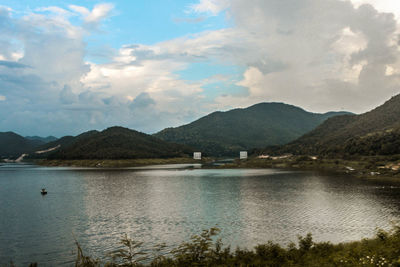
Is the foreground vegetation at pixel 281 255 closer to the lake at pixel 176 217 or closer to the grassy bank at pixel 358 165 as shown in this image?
the lake at pixel 176 217

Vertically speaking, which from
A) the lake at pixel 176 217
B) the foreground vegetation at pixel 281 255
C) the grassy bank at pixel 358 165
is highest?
the grassy bank at pixel 358 165

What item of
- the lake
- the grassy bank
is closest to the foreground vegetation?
the lake

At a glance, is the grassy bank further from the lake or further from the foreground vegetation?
the foreground vegetation

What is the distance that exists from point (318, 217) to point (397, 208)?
1786cm

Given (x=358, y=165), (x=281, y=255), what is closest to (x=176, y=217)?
(x=281, y=255)

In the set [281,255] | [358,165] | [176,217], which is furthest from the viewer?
[358,165]

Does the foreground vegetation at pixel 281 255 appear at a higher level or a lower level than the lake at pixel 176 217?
higher

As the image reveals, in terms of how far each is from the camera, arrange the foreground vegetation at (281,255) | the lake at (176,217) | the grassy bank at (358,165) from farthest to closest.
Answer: the grassy bank at (358,165), the lake at (176,217), the foreground vegetation at (281,255)

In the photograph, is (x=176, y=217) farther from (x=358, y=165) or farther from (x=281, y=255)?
(x=358, y=165)

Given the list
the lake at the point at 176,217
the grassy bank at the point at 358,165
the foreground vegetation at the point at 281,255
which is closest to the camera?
the foreground vegetation at the point at 281,255

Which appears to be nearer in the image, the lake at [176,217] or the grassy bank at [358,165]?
the lake at [176,217]

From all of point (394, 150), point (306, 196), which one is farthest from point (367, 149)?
point (306, 196)

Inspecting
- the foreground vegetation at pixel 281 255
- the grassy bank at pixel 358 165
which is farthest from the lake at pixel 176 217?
the grassy bank at pixel 358 165

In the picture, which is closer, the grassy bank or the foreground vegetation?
the foreground vegetation
